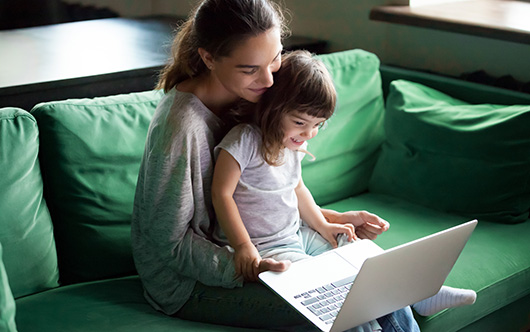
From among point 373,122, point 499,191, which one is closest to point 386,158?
point 373,122

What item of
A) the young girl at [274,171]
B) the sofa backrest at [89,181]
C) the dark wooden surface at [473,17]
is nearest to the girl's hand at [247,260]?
the young girl at [274,171]

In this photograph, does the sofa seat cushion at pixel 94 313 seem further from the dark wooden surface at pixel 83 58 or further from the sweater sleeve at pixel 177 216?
the dark wooden surface at pixel 83 58

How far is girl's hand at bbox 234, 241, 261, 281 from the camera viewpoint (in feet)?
4.82

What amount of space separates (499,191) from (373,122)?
1.55ft

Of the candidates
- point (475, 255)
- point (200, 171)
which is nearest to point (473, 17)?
point (475, 255)

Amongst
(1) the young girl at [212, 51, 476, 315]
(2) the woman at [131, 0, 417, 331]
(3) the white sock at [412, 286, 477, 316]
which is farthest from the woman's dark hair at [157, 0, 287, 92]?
(3) the white sock at [412, 286, 477, 316]

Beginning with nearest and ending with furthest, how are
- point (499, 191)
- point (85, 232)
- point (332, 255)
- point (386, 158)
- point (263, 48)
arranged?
point (263, 48) → point (332, 255) → point (85, 232) → point (499, 191) → point (386, 158)

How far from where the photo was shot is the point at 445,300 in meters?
1.56

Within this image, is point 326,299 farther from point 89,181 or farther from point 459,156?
point 459,156

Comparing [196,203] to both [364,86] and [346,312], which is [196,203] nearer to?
[346,312]

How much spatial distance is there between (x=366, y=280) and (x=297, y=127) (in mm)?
404

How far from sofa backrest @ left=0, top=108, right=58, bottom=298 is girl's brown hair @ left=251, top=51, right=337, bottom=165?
550 millimetres

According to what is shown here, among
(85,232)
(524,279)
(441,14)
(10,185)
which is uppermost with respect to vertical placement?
(441,14)

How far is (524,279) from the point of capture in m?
1.84
